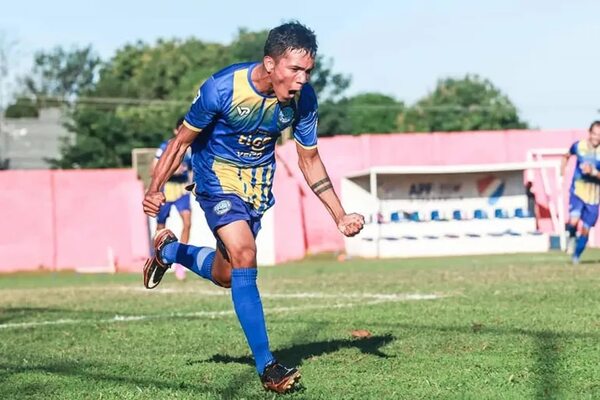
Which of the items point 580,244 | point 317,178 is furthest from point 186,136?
point 580,244

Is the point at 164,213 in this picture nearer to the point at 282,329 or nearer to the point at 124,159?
the point at 282,329

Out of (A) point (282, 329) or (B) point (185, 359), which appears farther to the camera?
(A) point (282, 329)

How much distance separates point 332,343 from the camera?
25.9ft

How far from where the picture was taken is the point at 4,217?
26.9 meters

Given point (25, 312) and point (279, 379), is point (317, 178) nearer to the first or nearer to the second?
point (279, 379)

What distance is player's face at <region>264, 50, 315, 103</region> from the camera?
6105 mm

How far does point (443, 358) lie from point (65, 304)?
682 cm

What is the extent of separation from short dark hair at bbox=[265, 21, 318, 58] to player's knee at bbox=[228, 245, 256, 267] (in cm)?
109

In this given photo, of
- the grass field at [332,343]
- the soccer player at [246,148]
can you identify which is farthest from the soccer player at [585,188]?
the soccer player at [246,148]

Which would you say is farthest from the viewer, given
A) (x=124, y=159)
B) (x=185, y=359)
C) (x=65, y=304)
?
(x=124, y=159)

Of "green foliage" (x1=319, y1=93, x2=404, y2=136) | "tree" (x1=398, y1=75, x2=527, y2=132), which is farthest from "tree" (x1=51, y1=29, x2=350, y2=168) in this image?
"tree" (x1=398, y1=75, x2=527, y2=132)

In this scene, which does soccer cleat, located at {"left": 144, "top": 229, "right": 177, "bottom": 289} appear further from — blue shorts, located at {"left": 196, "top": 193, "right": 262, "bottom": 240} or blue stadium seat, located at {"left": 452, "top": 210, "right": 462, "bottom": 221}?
blue stadium seat, located at {"left": 452, "top": 210, "right": 462, "bottom": 221}

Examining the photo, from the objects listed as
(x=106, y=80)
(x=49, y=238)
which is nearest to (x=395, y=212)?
(x=49, y=238)

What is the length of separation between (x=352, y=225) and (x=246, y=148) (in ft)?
2.61
